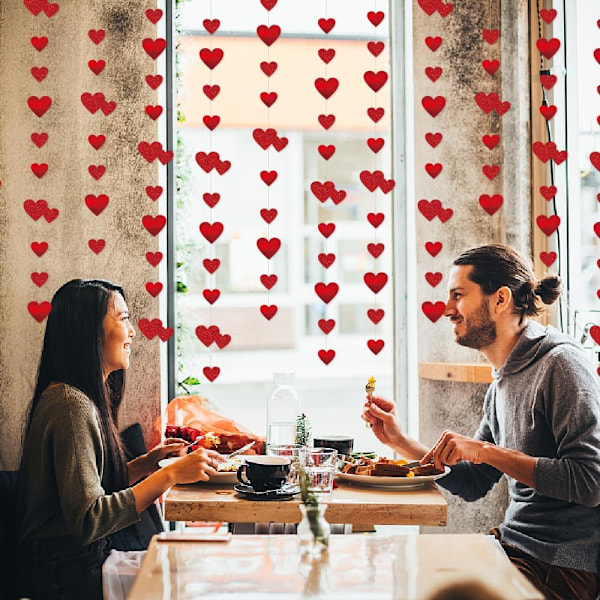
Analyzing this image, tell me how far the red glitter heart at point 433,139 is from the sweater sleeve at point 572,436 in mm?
1233

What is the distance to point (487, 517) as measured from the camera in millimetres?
3275

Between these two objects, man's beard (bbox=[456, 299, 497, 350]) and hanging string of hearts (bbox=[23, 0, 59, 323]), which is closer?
man's beard (bbox=[456, 299, 497, 350])

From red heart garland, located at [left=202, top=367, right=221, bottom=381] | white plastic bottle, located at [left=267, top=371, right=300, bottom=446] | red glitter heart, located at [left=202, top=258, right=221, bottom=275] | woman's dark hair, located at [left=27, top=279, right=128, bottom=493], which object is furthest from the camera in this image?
red heart garland, located at [left=202, top=367, right=221, bottom=381]

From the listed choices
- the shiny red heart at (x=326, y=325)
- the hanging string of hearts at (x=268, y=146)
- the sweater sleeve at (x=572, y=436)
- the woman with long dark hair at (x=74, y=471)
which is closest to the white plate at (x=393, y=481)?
the sweater sleeve at (x=572, y=436)

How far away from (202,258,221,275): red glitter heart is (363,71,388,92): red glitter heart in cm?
91

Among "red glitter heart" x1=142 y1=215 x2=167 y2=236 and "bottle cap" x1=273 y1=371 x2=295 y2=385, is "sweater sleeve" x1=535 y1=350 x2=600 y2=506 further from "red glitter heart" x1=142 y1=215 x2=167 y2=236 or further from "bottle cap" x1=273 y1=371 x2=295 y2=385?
"red glitter heart" x1=142 y1=215 x2=167 y2=236

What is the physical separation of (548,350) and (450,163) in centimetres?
113

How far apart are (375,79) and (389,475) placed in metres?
1.60

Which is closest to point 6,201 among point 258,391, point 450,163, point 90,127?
point 90,127

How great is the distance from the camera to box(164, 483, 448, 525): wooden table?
2.03 m

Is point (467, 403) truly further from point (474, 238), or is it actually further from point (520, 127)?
point (520, 127)

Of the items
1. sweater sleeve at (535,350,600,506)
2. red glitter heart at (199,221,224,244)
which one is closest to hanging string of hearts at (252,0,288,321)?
red glitter heart at (199,221,224,244)

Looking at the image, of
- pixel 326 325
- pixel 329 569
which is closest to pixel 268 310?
pixel 326 325

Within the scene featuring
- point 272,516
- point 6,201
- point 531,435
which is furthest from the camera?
point 6,201
